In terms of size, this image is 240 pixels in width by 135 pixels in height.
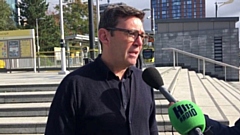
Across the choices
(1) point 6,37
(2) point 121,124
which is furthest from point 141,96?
(1) point 6,37

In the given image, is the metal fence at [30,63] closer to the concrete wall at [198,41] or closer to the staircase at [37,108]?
the concrete wall at [198,41]

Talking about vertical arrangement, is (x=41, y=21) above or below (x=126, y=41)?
above

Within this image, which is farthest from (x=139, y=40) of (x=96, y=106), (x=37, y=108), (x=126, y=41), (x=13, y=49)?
(x=13, y=49)

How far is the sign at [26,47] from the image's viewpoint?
17.0m

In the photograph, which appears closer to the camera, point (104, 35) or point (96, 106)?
point (96, 106)

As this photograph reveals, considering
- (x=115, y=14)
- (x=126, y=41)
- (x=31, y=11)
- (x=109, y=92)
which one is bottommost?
(x=109, y=92)

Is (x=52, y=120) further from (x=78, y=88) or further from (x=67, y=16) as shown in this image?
(x=67, y=16)

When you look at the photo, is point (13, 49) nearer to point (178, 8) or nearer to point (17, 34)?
point (17, 34)

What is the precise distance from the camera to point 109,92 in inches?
64.4

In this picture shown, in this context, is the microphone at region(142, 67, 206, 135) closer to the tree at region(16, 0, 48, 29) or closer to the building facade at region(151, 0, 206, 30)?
the tree at region(16, 0, 48, 29)

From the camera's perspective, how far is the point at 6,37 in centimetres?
1844

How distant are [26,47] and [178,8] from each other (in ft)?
193

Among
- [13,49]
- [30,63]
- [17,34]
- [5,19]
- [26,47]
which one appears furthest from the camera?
[5,19]

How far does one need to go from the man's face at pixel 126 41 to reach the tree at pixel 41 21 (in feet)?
151
